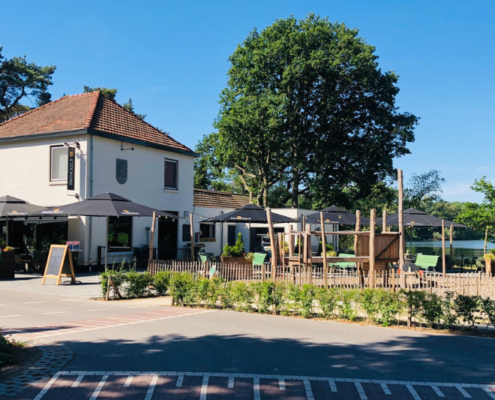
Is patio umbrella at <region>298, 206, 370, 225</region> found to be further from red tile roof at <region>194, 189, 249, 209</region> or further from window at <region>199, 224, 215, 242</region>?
red tile roof at <region>194, 189, 249, 209</region>

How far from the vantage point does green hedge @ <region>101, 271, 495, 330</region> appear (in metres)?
9.65

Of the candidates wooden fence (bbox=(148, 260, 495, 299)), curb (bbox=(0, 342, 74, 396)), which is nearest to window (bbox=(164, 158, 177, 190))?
wooden fence (bbox=(148, 260, 495, 299))

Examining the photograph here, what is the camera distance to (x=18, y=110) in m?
44.8

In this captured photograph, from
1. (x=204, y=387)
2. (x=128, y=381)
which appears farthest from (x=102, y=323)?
(x=204, y=387)

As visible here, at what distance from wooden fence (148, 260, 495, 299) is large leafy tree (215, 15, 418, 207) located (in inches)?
763

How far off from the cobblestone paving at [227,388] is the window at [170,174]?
19.4 m

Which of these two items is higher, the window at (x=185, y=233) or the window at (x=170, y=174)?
the window at (x=170, y=174)

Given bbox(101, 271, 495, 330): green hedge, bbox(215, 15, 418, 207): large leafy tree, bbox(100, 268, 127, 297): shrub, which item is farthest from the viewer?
bbox(215, 15, 418, 207): large leafy tree

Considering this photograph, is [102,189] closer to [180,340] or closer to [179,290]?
[179,290]

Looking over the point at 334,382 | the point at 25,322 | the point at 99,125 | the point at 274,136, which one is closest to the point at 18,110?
the point at 274,136

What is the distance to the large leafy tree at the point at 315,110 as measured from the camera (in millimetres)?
33250

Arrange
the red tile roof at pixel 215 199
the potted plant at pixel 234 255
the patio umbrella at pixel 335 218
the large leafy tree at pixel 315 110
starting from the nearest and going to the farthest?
the potted plant at pixel 234 255, the patio umbrella at pixel 335 218, the red tile roof at pixel 215 199, the large leafy tree at pixel 315 110

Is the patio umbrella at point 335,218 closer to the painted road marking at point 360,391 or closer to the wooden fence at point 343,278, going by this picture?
the wooden fence at point 343,278

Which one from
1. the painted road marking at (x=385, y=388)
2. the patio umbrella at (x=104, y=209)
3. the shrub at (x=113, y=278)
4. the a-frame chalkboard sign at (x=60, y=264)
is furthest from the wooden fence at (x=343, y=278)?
the painted road marking at (x=385, y=388)
